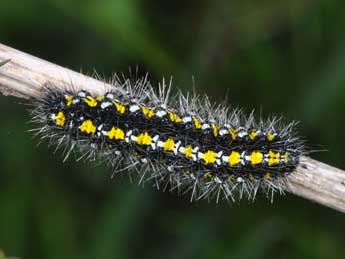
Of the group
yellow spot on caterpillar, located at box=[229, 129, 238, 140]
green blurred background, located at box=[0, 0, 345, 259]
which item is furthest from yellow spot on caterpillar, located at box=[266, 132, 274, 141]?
green blurred background, located at box=[0, 0, 345, 259]

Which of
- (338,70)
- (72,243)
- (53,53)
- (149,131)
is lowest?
(72,243)

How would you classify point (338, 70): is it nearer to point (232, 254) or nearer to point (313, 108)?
point (313, 108)

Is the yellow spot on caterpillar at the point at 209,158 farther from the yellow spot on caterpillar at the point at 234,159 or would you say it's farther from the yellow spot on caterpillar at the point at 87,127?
the yellow spot on caterpillar at the point at 87,127

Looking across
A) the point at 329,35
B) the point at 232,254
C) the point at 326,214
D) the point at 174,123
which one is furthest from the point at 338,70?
the point at 174,123

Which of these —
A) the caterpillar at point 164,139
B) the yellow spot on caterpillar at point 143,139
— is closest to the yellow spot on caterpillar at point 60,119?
the caterpillar at point 164,139

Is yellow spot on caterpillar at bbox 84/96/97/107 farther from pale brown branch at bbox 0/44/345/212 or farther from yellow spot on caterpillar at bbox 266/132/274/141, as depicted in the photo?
yellow spot on caterpillar at bbox 266/132/274/141

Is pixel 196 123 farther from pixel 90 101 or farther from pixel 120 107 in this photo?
pixel 90 101
